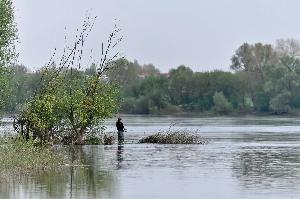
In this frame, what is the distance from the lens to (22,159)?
30.6 m

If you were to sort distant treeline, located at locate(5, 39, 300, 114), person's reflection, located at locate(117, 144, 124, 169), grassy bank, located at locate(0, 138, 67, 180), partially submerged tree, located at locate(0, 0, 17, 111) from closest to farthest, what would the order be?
1. grassy bank, located at locate(0, 138, 67, 180)
2. person's reflection, located at locate(117, 144, 124, 169)
3. partially submerged tree, located at locate(0, 0, 17, 111)
4. distant treeline, located at locate(5, 39, 300, 114)

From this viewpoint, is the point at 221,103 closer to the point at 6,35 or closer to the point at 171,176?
the point at 6,35

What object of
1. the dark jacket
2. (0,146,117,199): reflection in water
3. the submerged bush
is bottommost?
(0,146,117,199): reflection in water

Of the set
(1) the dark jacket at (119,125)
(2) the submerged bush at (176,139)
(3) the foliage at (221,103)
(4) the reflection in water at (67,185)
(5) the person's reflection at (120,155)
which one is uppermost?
(3) the foliage at (221,103)

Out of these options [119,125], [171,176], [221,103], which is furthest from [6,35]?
[221,103]

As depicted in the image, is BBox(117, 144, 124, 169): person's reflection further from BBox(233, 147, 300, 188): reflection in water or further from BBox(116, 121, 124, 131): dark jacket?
BBox(233, 147, 300, 188): reflection in water

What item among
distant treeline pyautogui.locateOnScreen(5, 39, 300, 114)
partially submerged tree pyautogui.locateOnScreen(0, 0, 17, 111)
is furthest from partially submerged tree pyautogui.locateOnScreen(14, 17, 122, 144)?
distant treeline pyautogui.locateOnScreen(5, 39, 300, 114)

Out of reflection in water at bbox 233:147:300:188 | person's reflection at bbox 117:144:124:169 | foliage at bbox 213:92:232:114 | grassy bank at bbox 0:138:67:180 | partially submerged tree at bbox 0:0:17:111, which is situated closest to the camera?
reflection in water at bbox 233:147:300:188

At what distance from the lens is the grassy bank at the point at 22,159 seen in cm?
2886

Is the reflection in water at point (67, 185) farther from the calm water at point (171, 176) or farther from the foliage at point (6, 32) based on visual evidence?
the foliage at point (6, 32)

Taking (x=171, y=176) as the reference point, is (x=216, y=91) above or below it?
above

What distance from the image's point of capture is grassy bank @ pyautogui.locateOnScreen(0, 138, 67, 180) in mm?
28862

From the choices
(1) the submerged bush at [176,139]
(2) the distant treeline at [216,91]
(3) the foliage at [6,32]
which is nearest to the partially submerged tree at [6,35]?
(3) the foliage at [6,32]

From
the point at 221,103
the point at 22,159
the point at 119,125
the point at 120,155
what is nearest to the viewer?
the point at 22,159
